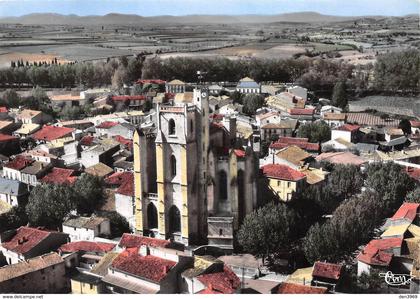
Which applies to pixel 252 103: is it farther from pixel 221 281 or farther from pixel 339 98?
pixel 221 281

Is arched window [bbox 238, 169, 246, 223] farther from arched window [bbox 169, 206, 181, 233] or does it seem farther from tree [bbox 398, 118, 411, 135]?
tree [bbox 398, 118, 411, 135]

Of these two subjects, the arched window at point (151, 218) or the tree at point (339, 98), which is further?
the tree at point (339, 98)

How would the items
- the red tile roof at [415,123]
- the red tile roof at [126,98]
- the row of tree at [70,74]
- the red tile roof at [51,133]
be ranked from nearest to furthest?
the red tile roof at [51,133] < the red tile roof at [415,123] < the red tile roof at [126,98] < the row of tree at [70,74]

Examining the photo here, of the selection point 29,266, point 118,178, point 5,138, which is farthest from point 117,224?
point 5,138

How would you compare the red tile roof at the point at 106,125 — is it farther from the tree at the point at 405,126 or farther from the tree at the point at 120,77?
the tree at the point at 120,77

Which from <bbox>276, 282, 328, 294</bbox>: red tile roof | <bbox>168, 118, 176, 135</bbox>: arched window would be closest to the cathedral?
<bbox>168, 118, 176, 135</bbox>: arched window

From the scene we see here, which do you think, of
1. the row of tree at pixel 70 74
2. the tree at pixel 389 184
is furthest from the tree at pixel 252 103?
the tree at pixel 389 184
